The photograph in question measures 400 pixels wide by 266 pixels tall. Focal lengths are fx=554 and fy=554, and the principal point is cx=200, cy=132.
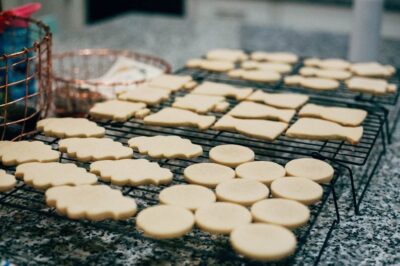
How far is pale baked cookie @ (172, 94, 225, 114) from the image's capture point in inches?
42.2

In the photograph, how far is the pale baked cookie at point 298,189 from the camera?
2.45ft

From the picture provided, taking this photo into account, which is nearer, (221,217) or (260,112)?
(221,217)

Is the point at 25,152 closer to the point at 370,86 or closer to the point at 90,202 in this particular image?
the point at 90,202

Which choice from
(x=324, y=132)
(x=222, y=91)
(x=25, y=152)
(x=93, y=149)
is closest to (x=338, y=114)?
(x=324, y=132)

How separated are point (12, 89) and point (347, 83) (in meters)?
0.73

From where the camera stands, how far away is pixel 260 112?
1.06 m

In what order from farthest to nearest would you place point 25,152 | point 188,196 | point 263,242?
point 25,152 → point 188,196 → point 263,242

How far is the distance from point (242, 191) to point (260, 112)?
324mm

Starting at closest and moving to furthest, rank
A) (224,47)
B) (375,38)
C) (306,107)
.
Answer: (306,107) → (375,38) → (224,47)

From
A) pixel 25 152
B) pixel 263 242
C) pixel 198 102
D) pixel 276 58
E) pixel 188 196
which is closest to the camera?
pixel 263 242

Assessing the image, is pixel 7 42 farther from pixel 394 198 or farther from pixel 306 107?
pixel 394 198

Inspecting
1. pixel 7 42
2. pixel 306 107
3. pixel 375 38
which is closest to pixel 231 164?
pixel 306 107

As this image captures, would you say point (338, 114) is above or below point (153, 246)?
above

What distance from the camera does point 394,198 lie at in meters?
0.89
